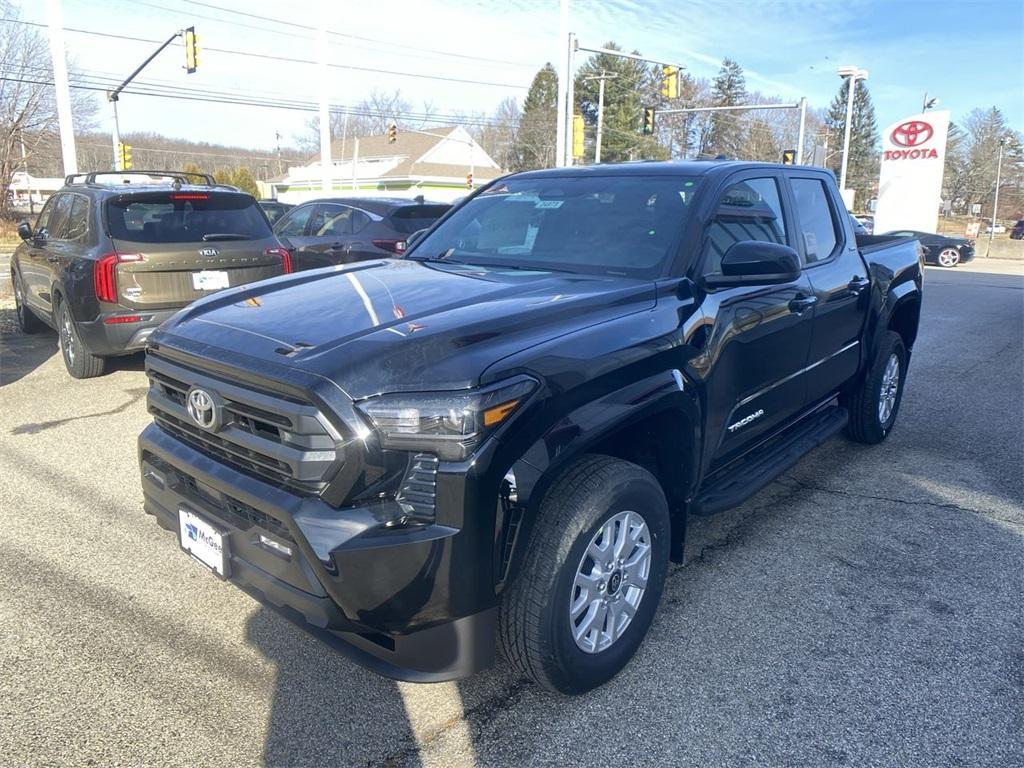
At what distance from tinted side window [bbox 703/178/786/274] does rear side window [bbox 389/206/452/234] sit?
20.6 ft

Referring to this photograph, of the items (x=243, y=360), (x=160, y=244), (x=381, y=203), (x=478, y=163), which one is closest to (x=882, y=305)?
(x=243, y=360)

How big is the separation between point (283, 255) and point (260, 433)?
5235 millimetres

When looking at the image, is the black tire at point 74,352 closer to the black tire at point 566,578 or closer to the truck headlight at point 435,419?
the truck headlight at point 435,419

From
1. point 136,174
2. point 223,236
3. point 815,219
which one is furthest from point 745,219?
point 136,174

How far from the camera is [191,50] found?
23.3 metres

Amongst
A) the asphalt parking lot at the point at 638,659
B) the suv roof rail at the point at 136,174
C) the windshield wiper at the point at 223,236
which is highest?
the suv roof rail at the point at 136,174

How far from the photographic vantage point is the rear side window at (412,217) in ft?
32.1

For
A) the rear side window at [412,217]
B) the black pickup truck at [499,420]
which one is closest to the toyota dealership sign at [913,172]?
the rear side window at [412,217]

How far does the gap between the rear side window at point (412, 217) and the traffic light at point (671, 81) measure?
54.4 ft

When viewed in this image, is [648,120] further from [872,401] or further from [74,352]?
[872,401]

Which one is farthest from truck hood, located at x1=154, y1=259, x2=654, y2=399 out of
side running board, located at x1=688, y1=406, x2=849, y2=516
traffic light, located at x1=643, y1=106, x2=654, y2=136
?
traffic light, located at x1=643, y1=106, x2=654, y2=136

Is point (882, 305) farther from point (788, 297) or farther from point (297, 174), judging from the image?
point (297, 174)

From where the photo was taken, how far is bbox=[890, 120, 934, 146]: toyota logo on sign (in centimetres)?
2659

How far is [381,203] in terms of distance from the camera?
396 inches
